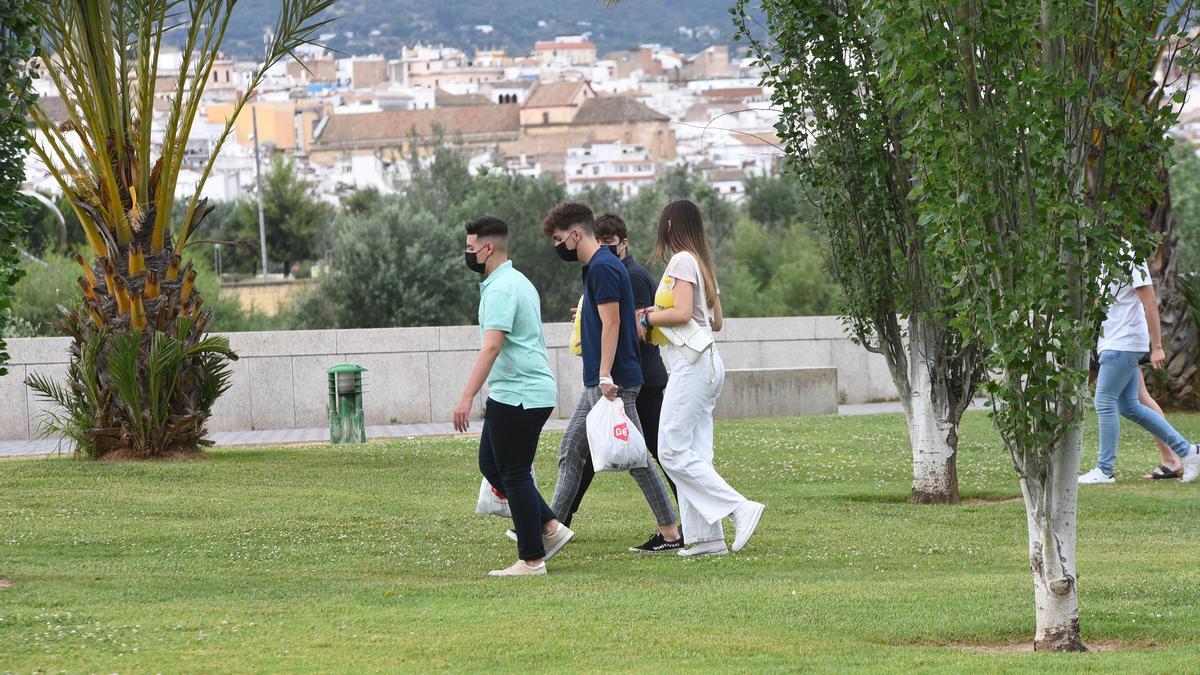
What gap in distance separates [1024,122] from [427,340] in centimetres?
1551

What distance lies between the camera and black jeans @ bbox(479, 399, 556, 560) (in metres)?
7.23

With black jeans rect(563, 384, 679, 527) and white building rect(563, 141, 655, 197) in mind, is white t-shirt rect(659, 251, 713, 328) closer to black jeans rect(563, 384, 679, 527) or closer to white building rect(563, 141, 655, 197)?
black jeans rect(563, 384, 679, 527)

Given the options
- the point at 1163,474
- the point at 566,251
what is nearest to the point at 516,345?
the point at 566,251

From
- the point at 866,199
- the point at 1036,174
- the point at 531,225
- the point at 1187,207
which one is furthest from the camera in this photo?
the point at 531,225

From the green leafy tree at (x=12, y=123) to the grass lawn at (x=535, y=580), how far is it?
1.45 m

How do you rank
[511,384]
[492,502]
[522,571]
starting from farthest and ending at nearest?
[492,502], [522,571], [511,384]

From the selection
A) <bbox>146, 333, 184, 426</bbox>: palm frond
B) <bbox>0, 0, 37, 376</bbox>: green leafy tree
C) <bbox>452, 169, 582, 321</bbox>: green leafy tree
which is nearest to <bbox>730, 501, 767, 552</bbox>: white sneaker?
<bbox>0, 0, 37, 376</bbox>: green leafy tree

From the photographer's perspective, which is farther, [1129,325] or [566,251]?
[1129,325]

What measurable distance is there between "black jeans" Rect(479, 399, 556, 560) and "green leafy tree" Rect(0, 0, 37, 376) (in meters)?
2.18

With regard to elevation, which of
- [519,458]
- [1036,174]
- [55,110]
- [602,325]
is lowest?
[519,458]

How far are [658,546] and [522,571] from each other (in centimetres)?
114

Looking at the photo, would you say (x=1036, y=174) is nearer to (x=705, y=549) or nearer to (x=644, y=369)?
(x=705, y=549)

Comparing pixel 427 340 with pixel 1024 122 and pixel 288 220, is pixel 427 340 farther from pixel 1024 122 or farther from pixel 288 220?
pixel 288 220

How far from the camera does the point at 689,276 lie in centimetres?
796
